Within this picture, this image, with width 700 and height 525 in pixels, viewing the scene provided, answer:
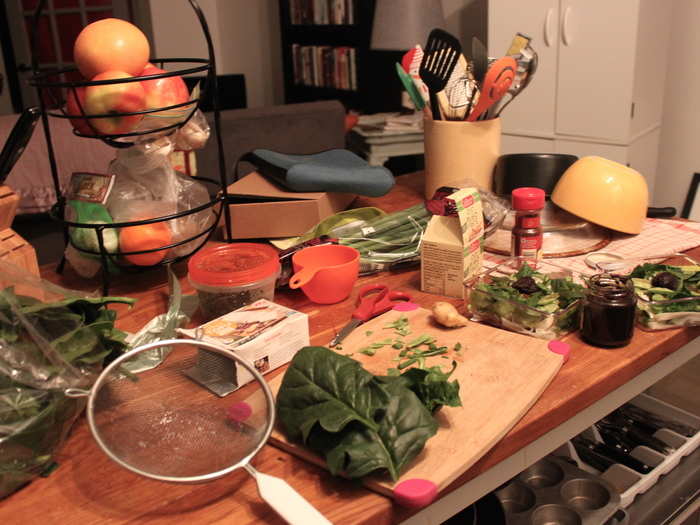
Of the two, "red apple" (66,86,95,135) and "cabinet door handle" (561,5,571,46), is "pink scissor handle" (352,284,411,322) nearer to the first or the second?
"red apple" (66,86,95,135)

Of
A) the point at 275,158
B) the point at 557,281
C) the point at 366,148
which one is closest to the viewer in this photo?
the point at 557,281

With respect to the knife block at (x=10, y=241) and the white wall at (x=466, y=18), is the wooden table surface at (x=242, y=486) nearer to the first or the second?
the knife block at (x=10, y=241)

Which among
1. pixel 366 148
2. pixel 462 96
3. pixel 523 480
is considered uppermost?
pixel 462 96

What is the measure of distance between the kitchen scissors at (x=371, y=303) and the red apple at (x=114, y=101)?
415 millimetres

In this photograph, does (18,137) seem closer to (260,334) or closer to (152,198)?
(152,198)

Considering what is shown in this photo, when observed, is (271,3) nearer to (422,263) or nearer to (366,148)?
(366,148)

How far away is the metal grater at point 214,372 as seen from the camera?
0.74 m

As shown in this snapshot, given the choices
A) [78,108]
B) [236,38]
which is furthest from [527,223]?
[236,38]

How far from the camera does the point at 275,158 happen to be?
138 cm

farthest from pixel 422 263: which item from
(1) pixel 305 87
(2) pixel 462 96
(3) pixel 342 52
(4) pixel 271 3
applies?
(4) pixel 271 3

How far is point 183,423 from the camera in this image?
0.70m

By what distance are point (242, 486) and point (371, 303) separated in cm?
38

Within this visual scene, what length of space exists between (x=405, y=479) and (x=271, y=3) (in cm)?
472

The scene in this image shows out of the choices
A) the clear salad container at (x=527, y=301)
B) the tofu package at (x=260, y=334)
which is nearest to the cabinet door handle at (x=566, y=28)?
the clear salad container at (x=527, y=301)
